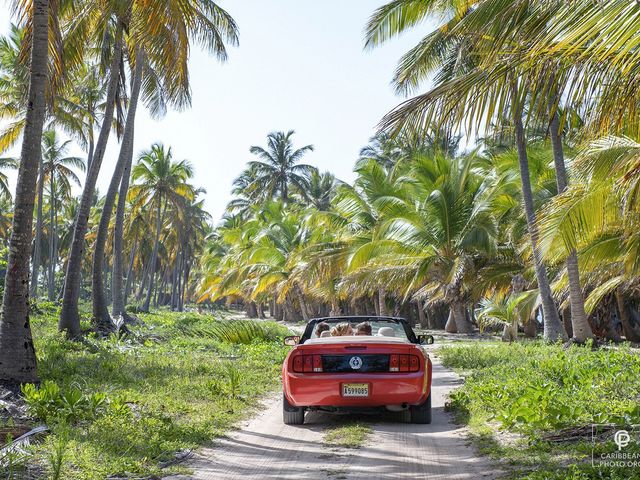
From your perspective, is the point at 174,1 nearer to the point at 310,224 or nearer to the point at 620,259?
the point at 620,259

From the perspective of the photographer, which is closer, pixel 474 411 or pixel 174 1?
pixel 474 411

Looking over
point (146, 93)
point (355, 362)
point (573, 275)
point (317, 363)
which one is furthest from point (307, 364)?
point (146, 93)

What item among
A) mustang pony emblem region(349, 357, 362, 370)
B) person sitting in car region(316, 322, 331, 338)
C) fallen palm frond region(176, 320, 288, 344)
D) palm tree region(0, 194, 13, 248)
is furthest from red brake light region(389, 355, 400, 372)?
palm tree region(0, 194, 13, 248)

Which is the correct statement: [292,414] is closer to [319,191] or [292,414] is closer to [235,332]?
[235,332]

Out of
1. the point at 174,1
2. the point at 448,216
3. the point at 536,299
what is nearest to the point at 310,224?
the point at 448,216

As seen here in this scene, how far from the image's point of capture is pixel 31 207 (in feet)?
30.6

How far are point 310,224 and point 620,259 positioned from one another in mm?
19943

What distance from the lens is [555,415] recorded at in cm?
616

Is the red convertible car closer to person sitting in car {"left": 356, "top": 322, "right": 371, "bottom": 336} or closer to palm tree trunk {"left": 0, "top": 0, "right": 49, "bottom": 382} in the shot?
person sitting in car {"left": 356, "top": 322, "right": 371, "bottom": 336}

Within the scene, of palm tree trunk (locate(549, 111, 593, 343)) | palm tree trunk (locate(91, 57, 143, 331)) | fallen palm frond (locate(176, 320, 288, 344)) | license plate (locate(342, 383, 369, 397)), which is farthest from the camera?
fallen palm frond (locate(176, 320, 288, 344))

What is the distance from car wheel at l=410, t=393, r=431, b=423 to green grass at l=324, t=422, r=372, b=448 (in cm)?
58

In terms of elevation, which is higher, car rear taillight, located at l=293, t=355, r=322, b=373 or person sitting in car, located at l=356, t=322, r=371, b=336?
person sitting in car, located at l=356, t=322, r=371, b=336

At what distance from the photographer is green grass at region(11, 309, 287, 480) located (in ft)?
Result: 18.5

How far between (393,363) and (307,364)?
999 mm
